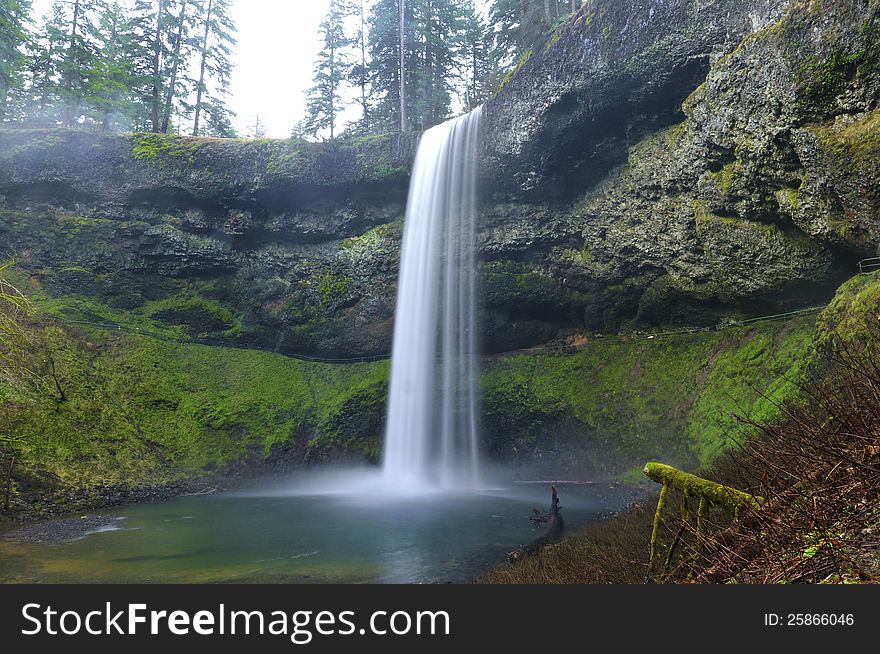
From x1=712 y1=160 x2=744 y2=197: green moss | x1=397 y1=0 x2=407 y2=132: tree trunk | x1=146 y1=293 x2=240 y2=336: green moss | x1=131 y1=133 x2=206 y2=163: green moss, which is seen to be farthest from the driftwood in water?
x1=131 y1=133 x2=206 y2=163: green moss

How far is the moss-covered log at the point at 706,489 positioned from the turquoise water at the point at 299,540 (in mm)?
5268

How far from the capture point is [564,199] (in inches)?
882

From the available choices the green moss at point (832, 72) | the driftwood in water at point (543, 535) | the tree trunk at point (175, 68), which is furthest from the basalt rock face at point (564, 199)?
the driftwood in water at point (543, 535)

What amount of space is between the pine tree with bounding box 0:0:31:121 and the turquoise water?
28.0 m

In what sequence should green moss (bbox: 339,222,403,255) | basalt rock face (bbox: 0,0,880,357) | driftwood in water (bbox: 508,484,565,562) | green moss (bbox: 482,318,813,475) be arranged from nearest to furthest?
1. driftwood in water (bbox: 508,484,565,562)
2. basalt rock face (bbox: 0,0,880,357)
3. green moss (bbox: 482,318,813,475)
4. green moss (bbox: 339,222,403,255)

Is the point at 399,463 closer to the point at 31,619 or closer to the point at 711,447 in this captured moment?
the point at 711,447

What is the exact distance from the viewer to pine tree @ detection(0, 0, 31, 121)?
2708 centimetres

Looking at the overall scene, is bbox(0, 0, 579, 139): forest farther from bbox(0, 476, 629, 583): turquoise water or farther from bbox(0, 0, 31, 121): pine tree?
bbox(0, 476, 629, 583): turquoise water

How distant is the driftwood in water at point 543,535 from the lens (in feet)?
32.9

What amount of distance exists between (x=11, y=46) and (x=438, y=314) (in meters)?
29.1

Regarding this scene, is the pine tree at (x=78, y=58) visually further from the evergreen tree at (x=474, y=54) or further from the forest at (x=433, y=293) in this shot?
the evergreen tree at (x=474, y=54)

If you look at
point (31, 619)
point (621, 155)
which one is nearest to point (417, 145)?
point (621, 155)

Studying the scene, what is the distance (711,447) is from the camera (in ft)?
50.1

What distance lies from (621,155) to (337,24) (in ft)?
92.2
